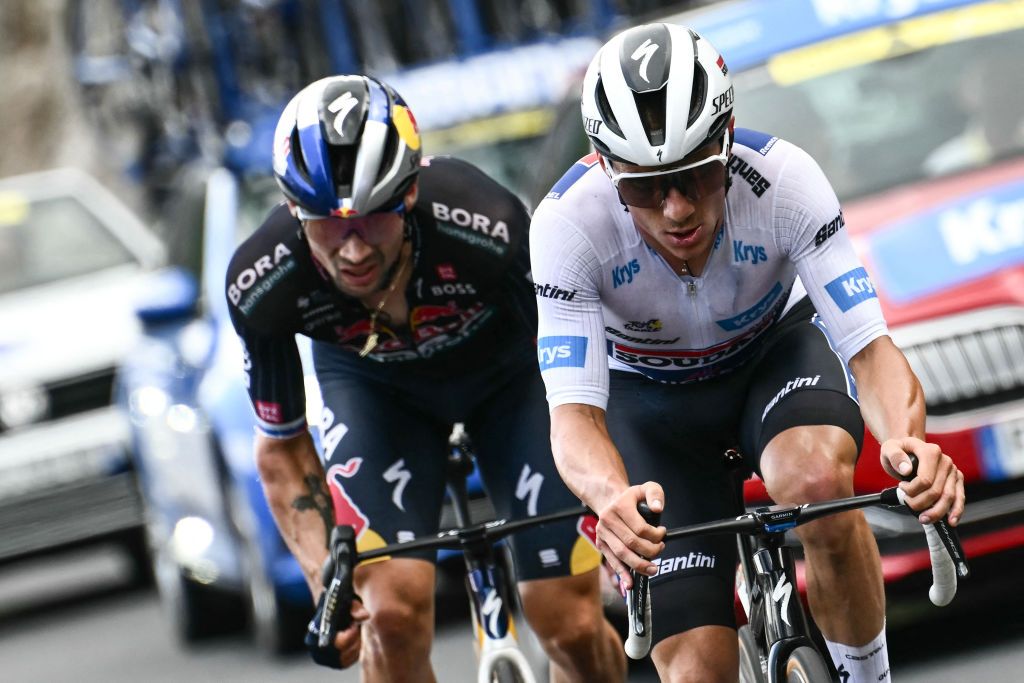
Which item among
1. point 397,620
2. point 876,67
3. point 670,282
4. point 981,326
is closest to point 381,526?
point 397,620

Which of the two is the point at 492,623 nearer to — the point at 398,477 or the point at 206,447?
the point at 398,477

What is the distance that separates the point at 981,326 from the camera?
264 inches

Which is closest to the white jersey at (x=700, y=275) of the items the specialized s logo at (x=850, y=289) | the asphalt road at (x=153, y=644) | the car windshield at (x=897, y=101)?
the specialized s logo at (x=850, y=289)

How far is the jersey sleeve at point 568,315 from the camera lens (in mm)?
4980

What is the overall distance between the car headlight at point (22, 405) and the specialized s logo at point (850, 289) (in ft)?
25.1

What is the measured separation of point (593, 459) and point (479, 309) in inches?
53.7

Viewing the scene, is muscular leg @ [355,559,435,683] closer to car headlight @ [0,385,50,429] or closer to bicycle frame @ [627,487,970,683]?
bicycle frame @ [627,487,970,683]

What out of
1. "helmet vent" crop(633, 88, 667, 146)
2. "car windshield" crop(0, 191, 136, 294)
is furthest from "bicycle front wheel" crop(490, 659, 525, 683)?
"car windshield" crop(0, 191, 136, 294)

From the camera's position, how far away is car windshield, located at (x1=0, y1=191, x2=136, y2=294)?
499 inches

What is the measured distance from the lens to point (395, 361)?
244 inches

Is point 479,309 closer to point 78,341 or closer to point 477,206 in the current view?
point 477,206

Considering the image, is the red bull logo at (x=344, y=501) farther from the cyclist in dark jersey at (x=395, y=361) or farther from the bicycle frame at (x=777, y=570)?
the bicycle frame at (x=777, y=570)

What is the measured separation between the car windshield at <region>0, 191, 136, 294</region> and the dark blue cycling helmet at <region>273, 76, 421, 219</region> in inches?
280

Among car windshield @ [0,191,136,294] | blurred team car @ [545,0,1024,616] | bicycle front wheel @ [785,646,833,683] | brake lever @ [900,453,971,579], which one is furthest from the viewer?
car windshield @ [0,191,136,294]
